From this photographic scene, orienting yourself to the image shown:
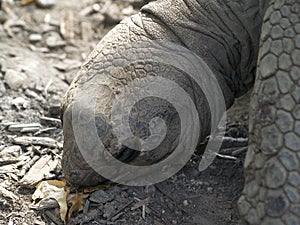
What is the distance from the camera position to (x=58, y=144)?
3113 mm

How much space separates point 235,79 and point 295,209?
1064 millimetres

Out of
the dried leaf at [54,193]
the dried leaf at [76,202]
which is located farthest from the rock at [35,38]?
the dried leaf at [76,202]

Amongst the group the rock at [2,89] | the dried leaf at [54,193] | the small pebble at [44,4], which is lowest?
the small pebble at [44,4]

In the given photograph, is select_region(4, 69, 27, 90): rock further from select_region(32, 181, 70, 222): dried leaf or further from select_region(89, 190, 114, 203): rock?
select_region(89, 190, 114, 203): rock

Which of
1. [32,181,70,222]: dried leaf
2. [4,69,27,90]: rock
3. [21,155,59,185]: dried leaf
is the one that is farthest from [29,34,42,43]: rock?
[32,181,70,222]: dried leaf

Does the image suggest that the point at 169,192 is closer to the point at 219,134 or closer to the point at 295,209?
the point at 219,134

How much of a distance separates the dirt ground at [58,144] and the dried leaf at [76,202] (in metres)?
0.02

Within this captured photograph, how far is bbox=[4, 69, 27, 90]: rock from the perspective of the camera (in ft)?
11.7

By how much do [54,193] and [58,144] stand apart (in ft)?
1.25

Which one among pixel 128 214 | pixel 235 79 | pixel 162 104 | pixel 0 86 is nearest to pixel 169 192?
pixel 128 214

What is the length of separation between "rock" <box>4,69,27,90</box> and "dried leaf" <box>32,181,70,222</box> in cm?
88

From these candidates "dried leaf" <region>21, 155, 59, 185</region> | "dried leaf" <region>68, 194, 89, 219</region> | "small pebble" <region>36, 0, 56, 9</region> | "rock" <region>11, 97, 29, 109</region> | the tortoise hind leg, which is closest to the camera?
the tortoise hind leg

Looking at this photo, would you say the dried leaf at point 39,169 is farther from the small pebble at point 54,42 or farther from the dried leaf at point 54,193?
the small pebble at point 54,42

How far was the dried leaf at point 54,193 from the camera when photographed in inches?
107
